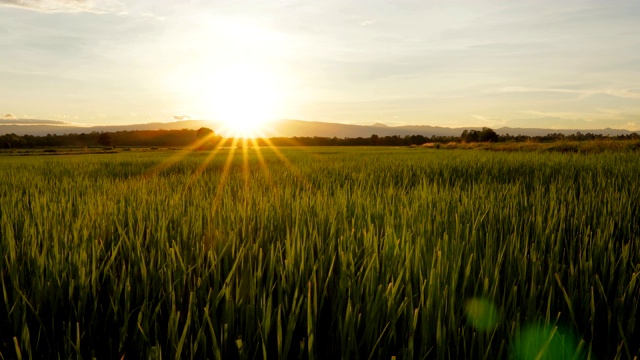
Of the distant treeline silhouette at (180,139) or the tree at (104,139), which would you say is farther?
the tree at (104,139)

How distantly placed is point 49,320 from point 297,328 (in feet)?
2.28

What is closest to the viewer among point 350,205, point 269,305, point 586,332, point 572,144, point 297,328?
point 269,305

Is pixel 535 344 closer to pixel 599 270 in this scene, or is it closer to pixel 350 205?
pixel 599 270

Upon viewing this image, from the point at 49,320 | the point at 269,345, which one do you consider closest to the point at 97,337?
the point at 49,320

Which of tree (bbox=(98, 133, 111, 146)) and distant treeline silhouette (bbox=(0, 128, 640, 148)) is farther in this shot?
tree (bbox=(98, 133, 111, 146))

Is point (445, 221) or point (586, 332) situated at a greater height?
point (445, 221)

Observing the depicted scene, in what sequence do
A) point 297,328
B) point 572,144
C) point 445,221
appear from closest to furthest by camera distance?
point 297,328 < point 445,221 < point 572,144

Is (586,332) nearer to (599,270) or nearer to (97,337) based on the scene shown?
(599,270)

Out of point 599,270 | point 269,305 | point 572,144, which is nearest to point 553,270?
point 599,270

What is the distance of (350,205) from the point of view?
273 cm

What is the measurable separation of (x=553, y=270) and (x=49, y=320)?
164cm

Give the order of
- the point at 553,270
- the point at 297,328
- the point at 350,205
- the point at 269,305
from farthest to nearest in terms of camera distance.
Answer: the point at 350,205, the point at 553,270, the point at 297,328, the point at 269,305

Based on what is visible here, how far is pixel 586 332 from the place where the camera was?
3.84 ft

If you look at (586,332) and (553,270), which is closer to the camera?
(586,332)
